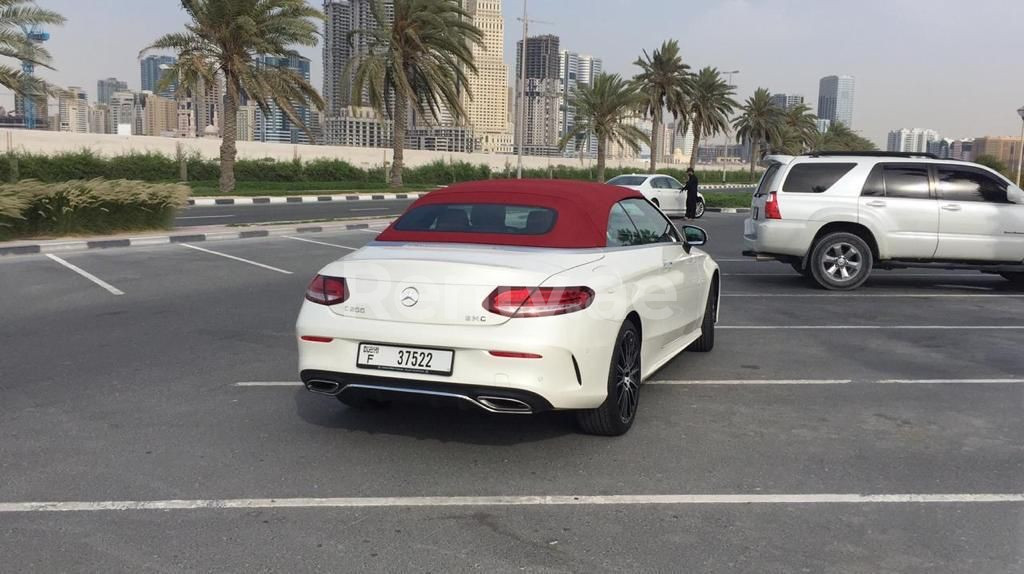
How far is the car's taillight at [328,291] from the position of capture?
4738 mm

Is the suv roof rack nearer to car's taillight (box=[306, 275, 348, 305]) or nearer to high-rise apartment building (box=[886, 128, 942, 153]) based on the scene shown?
car's taillight (box=[306, 275, 348, 305])

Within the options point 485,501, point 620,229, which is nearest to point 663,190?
point 620,229

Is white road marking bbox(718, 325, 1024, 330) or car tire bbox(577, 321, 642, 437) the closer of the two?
car tire bbox(577, 321, 642, 437)

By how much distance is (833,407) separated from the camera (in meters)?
5.83

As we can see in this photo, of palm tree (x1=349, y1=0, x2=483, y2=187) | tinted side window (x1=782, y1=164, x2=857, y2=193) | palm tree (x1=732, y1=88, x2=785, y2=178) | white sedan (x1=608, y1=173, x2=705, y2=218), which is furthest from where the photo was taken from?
palm tree (x1=732, y1=88, x2=785, y2=178)

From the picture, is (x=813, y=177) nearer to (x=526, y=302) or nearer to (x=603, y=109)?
(x=526, y=302)

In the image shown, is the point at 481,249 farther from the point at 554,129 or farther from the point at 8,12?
the point at 554,129

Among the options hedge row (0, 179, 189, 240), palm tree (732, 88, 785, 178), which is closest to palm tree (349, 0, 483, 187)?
hedge row (0, 179, 189, 240)

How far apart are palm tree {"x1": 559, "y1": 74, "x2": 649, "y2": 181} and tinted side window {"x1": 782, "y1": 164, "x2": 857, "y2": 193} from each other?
35948 millimetres

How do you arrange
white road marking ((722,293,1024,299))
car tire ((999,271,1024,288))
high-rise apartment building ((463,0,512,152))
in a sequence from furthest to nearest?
high-rise apartment building ((463,0,512,152)), car tire ((999,271,1024,288)), white road marking ((722,293,1024,299))

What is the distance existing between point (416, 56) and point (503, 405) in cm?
3176

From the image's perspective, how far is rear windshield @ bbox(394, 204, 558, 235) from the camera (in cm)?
524

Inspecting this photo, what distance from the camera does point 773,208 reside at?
11.7m

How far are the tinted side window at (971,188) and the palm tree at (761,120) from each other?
64.0 meters
